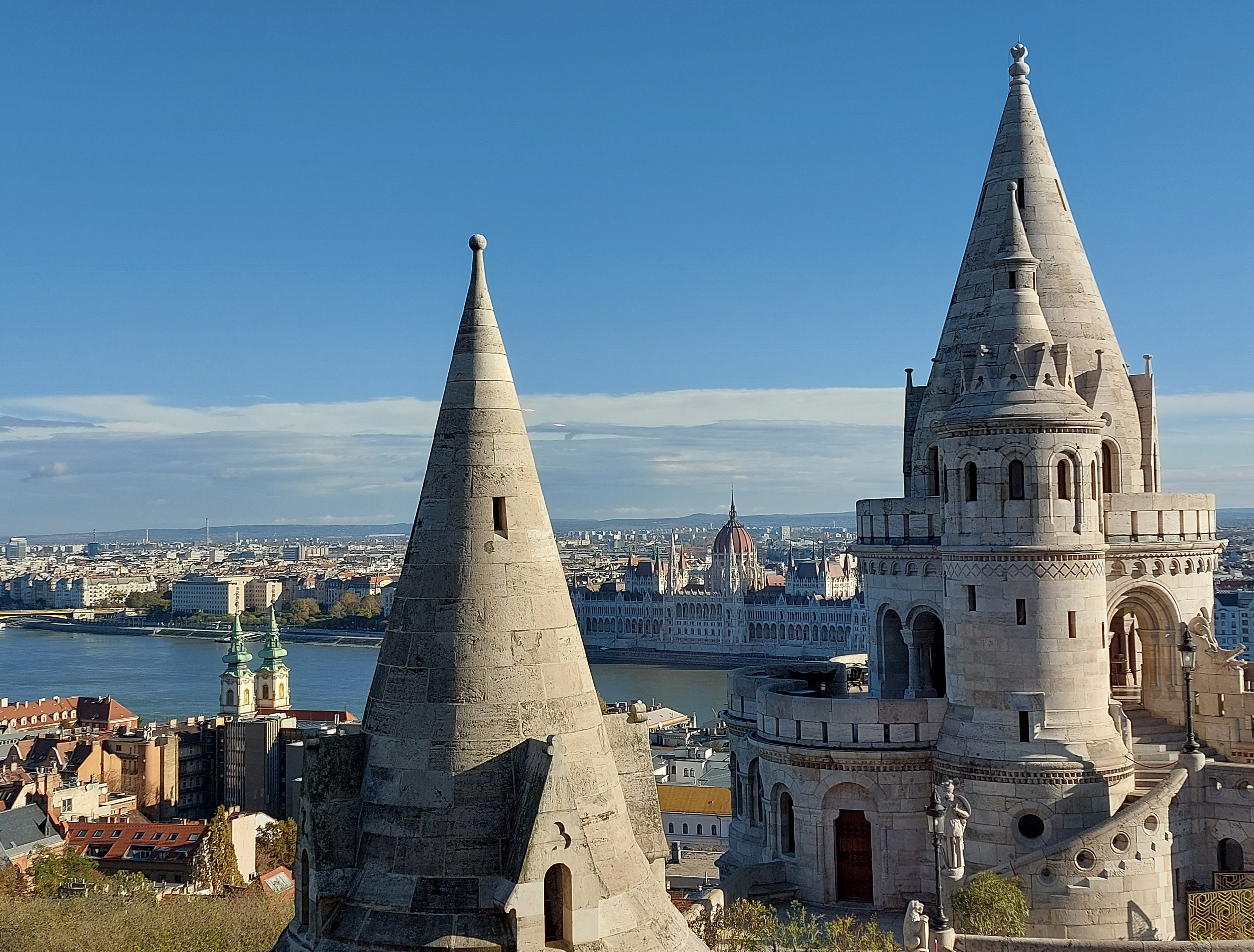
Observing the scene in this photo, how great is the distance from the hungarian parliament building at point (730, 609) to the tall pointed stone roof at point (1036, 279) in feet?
342

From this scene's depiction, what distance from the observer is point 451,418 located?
7066mm

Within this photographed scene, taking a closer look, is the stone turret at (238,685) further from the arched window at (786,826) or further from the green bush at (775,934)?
the green bush at (775,934)

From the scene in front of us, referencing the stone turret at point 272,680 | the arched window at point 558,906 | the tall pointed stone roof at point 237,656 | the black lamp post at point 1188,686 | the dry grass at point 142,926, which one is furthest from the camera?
the stone turret at point 272,680

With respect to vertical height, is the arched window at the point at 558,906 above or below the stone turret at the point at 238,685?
above

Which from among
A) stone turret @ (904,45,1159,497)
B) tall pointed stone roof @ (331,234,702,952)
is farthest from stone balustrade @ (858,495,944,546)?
tall pointed stone roof @ (331,234,702,952)

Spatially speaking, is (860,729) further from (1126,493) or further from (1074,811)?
(1126,493)

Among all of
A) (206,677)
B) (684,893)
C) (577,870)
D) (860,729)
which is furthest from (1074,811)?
(206,677)

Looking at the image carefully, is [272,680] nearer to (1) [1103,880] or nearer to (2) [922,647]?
(2) [922,647]

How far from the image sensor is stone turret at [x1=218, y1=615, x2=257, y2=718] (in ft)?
249

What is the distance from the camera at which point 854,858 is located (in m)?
18.1

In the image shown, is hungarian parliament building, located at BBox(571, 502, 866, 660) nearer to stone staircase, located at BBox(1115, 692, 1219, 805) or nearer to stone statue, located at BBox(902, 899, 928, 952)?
stone staircase, located at BBox(1115, 692, 1219, 805)

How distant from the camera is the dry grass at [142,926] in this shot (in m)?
20.8

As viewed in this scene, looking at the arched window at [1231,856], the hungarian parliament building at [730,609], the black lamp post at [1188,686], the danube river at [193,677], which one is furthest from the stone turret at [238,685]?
the black lamp post at [1188,686]

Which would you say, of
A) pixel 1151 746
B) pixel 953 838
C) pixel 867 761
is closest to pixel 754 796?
pixel 867 761
